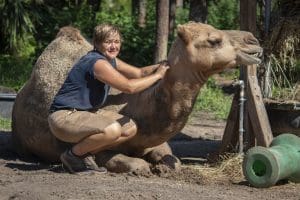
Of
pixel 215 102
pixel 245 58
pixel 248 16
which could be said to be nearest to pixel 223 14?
pixel 215 102

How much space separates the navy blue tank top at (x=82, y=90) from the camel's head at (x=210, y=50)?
0.79 metres

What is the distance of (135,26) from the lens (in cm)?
2306

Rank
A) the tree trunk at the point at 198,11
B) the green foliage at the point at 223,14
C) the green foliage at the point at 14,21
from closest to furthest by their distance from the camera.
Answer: the green foliage at the point at 14,21
the tree trunk at the point at 198,11
the green foliage at the point at 223,14

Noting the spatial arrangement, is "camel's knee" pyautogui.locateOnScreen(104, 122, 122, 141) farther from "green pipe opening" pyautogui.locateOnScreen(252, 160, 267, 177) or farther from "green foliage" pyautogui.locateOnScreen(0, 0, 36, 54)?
"green foliage" pyautogui.locateOnScreen(0, 0, 36, 54)

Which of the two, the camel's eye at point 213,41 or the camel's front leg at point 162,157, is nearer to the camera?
the camel's eye at point 213,41

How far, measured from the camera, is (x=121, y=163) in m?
6.67

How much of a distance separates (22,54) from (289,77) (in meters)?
13.8

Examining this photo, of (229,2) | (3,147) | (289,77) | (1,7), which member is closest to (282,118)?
(289,77)

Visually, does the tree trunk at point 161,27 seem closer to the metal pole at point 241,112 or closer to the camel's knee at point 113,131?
the metal pole at point 241,112

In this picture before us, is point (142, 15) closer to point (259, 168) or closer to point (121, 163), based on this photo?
point (121, 163)

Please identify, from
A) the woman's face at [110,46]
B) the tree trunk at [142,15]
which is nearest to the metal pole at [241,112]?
the woman's face at [110,46]

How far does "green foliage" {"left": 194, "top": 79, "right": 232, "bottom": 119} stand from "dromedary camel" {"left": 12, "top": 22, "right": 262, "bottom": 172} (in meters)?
7.50

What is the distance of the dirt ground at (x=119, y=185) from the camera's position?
5.57m

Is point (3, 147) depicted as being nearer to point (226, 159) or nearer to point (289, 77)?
point (226, 159)
